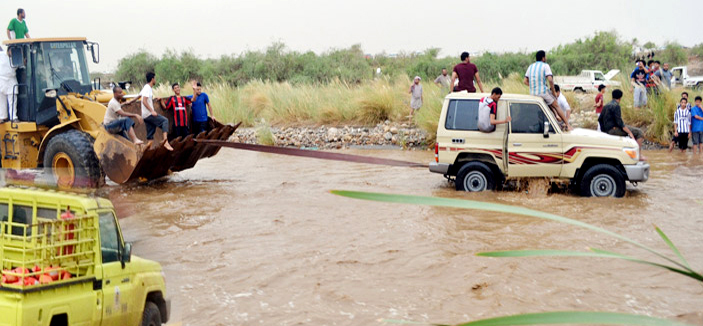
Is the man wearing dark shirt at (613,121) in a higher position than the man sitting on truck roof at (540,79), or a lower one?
lower

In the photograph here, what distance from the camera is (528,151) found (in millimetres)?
11781

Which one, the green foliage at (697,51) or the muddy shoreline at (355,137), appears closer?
the muddy shoreline at (355,137)

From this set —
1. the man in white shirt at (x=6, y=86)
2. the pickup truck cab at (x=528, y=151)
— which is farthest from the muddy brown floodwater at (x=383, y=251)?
the man in white shirt at (x=6, y=86)

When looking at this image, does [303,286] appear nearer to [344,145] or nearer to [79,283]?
[79,283]

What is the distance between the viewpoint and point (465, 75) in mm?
15609

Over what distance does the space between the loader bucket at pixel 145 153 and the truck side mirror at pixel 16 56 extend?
167 cm

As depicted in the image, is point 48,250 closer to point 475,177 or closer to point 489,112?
point 489,112

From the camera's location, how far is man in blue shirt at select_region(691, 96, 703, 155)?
17.6 meters

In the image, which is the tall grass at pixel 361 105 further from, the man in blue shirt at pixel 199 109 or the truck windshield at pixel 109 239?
the truck windshield at pixel 109 239

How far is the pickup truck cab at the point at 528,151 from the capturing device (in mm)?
11703

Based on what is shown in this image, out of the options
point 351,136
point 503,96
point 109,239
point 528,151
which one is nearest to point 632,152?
point 528,151

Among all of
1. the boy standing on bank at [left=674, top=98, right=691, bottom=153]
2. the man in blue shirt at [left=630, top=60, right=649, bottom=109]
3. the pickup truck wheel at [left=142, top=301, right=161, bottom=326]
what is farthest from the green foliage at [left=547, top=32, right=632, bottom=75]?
the pickup truck wheel at [left=142, top=301, right=161, bottom=326]

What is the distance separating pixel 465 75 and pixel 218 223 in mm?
7025

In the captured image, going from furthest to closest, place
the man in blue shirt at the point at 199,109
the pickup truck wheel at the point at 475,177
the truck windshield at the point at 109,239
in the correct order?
the man in blue shirt at the point at 199,109
the pickup truck wheel at the point at 475,177
the truck windshield at the point at 109,239
